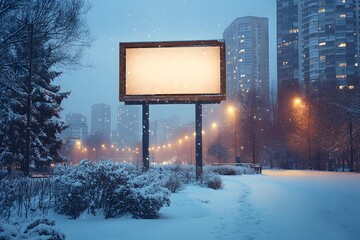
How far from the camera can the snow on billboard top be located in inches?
953

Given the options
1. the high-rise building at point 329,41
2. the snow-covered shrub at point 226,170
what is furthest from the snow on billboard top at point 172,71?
→ the high-rise building at point 329,41

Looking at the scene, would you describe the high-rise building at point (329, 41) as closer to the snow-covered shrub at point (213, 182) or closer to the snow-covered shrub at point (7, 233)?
the snow-covered shrub at point (213, 182)

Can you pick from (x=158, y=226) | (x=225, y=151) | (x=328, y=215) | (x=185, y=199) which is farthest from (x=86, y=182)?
(x=225, y=151)

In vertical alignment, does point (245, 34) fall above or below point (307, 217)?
above

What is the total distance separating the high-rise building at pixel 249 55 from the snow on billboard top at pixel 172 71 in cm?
11165

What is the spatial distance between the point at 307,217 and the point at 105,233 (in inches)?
216

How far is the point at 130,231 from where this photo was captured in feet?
27.8

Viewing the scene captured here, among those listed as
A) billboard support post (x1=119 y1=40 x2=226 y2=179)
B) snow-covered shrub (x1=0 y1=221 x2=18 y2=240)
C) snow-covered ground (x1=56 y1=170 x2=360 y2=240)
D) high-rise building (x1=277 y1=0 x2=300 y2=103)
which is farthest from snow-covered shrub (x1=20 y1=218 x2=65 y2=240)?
high-rise building (x1=277 y1=0 x2=300 y2=103)

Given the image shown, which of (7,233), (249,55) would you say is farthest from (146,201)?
(249,55)

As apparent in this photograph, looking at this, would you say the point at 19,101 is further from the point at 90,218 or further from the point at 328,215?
the point at 328,215

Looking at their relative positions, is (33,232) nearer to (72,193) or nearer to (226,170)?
(72,193)

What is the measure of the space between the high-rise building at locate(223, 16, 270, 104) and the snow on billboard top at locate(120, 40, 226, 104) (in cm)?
11165

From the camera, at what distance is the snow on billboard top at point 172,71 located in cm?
2420

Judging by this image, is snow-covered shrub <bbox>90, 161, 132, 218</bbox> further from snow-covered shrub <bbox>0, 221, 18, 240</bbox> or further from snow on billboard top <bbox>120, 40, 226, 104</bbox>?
snow on billboard top <bbox>120, 40, 226, 104</bbox>
